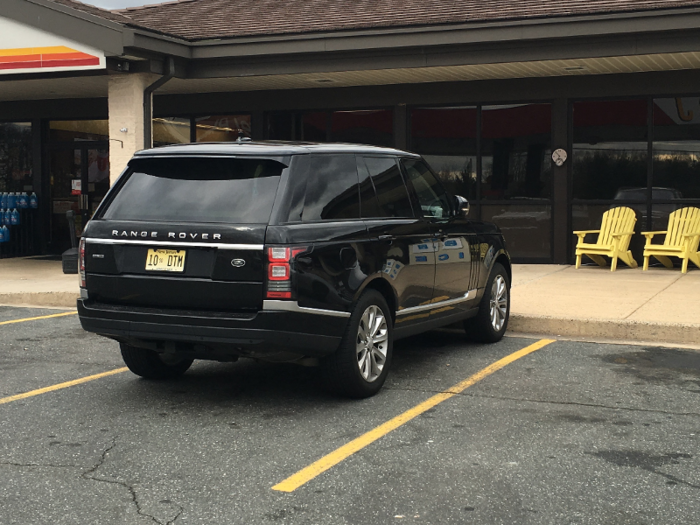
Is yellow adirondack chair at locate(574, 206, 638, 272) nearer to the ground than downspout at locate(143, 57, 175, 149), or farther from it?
nearer to the ground

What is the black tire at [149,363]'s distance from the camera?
658 centimetres

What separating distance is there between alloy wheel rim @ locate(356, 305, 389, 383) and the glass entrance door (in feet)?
41.7

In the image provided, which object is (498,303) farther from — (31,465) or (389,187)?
(31,465)

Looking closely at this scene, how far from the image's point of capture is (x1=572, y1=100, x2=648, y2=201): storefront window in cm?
1427

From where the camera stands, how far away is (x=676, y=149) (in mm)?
14039

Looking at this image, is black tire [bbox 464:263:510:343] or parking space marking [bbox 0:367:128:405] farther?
black tire [bbox 464:263:510:343]

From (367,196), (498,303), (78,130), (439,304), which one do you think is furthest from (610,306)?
(78,130)

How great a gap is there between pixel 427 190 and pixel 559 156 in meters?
7.75

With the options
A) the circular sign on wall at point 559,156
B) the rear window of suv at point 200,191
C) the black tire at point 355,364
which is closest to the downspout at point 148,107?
the circular sign on wall at point 559,156

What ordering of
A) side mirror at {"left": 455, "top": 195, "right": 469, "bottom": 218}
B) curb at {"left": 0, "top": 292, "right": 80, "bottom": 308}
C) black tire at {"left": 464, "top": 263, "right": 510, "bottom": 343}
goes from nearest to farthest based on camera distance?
side mirror at {"left": 455, "top": 195, "right": 469, "bottom": 218} < black tire at {"left": 464, "top": 263, "right": 510, "bottom": 343} < curb at {"left": 0, "top": 292, "right": 80, "bottom": 308}

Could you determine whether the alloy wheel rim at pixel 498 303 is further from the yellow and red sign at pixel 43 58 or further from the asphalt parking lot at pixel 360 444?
the yellow and red sign at pixel 43 58

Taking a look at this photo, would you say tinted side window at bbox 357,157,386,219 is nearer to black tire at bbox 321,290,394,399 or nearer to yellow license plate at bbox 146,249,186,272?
black tire at bbox 321,290,394,399

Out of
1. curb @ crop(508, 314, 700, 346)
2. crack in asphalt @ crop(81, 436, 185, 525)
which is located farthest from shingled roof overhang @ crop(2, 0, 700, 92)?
crack in asphalt @ crop(81, 436, 185, 525)

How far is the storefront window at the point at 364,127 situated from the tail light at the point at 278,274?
10.6m
